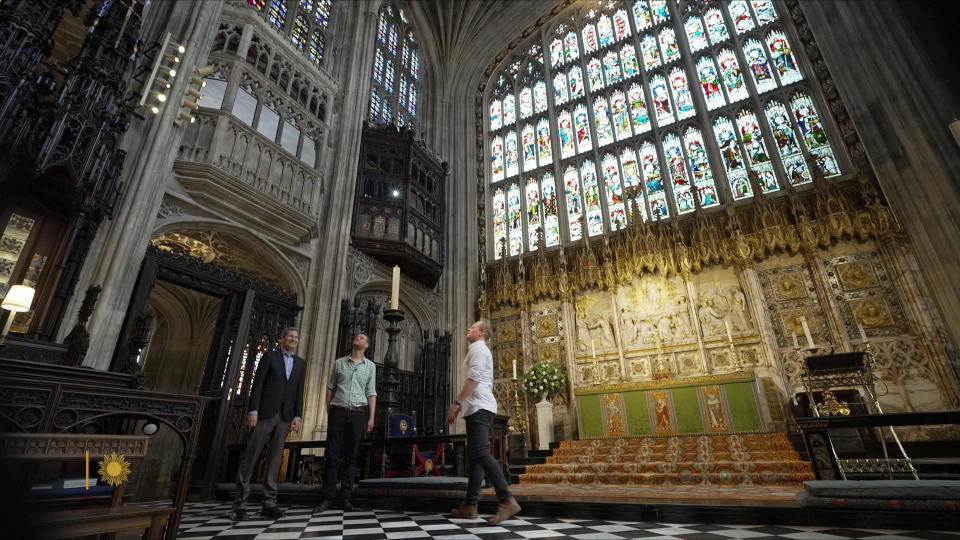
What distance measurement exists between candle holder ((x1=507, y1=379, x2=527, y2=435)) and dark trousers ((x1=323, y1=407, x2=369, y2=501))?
5.32 metres

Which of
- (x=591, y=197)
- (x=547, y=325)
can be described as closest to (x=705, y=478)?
(x=547, y=325)

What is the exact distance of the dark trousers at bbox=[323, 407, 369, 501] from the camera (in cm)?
407

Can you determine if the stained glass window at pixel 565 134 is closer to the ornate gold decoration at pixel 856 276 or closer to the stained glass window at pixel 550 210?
the stained glass window at pixel 550 210

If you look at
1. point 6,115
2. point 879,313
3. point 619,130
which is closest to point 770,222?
point 879,313

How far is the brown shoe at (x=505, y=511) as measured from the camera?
10.6 feet

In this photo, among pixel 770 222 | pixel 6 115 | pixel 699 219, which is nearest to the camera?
pixel 6 115

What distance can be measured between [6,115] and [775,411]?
36.9 ft

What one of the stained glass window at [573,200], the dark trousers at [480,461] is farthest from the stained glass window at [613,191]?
the dark trousers at [480,461]

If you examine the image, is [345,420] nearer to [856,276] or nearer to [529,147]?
[856,276]

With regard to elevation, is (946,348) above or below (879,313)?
below

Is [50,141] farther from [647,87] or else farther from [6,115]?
[647,87]

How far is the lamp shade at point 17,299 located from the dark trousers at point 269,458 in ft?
7.95

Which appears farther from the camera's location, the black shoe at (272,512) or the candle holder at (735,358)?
the candle holder at (735,358)

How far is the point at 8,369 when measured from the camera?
338cm
